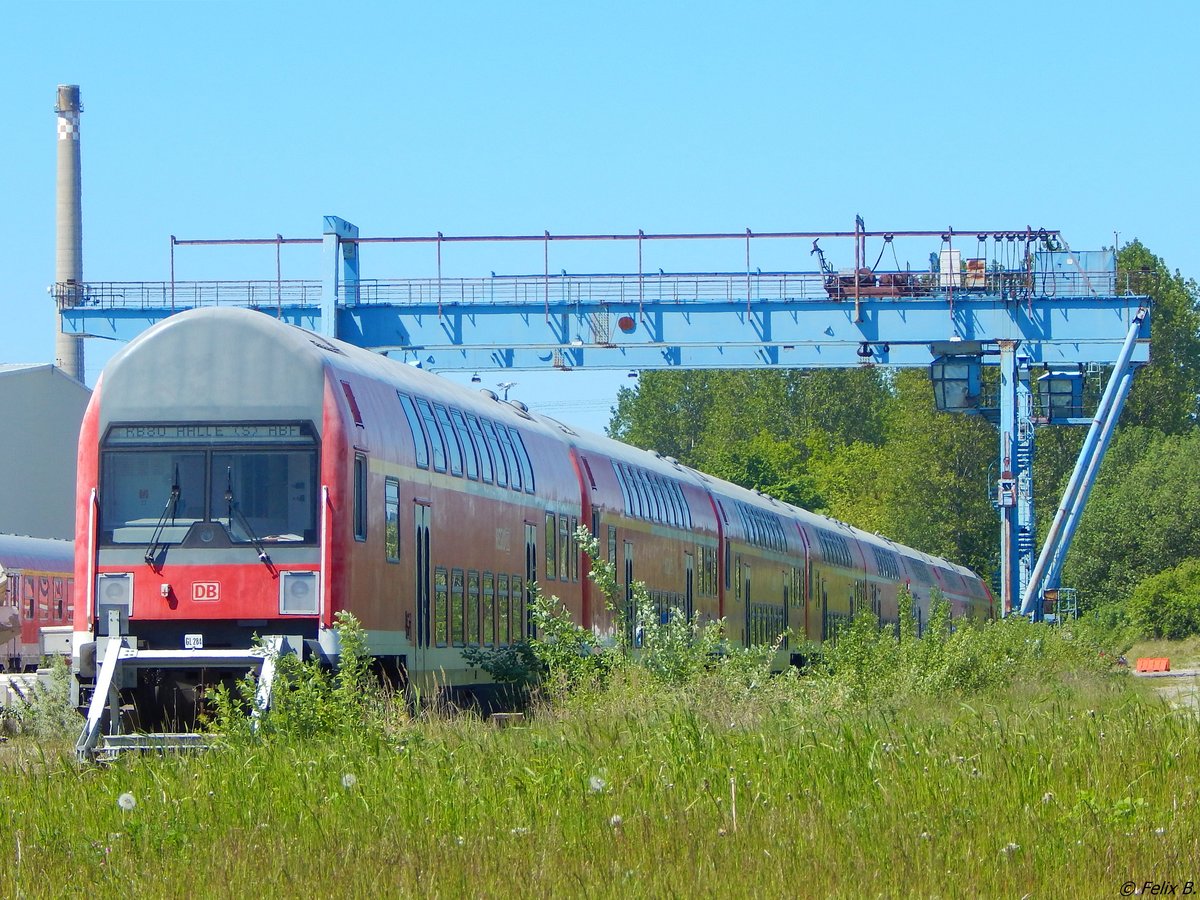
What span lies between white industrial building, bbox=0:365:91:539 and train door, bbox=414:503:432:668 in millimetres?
37057

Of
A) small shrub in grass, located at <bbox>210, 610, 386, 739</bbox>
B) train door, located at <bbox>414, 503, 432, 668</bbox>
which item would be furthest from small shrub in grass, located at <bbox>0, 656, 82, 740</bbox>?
train door, located at <bbox>414, 503, 432, 668</bbox>

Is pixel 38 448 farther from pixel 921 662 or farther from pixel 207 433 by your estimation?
pixel 207 433

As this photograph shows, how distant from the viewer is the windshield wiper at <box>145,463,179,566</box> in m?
14.2

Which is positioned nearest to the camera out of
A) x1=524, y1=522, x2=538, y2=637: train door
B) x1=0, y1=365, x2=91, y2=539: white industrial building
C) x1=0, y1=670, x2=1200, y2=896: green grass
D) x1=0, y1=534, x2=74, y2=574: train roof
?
x1=0, y1=670, x2=1200, y2=896: green grass

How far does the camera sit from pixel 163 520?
14.3 m

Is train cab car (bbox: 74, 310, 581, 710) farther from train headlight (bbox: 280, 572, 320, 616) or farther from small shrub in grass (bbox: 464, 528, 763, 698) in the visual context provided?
small shrub in grass (bbox: 464, 528, 763, 698)

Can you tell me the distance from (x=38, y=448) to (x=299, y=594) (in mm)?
42524

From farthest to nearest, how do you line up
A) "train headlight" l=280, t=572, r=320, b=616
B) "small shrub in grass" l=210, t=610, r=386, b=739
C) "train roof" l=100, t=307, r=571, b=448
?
1. "train roof" l=100, t=307, r=571, b=448
2. "train headlight" l=280, t=572, r=320, b=616
3. "small shrub in grass" l=210, t=610, r=386, b=739

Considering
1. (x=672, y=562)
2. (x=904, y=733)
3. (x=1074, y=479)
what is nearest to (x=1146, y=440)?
(x=1074, y=479)

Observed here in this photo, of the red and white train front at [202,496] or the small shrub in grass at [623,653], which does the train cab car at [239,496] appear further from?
the small shrub in grass at [623,653]

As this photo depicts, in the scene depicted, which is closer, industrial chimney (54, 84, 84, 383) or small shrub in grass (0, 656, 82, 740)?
small shrub in grass (0, 656, 82, 740)

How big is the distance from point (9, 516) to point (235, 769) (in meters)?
44.6

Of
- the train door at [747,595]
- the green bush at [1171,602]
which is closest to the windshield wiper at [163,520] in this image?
the train door at [747,595]

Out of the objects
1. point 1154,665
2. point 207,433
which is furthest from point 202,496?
point 1154,665
